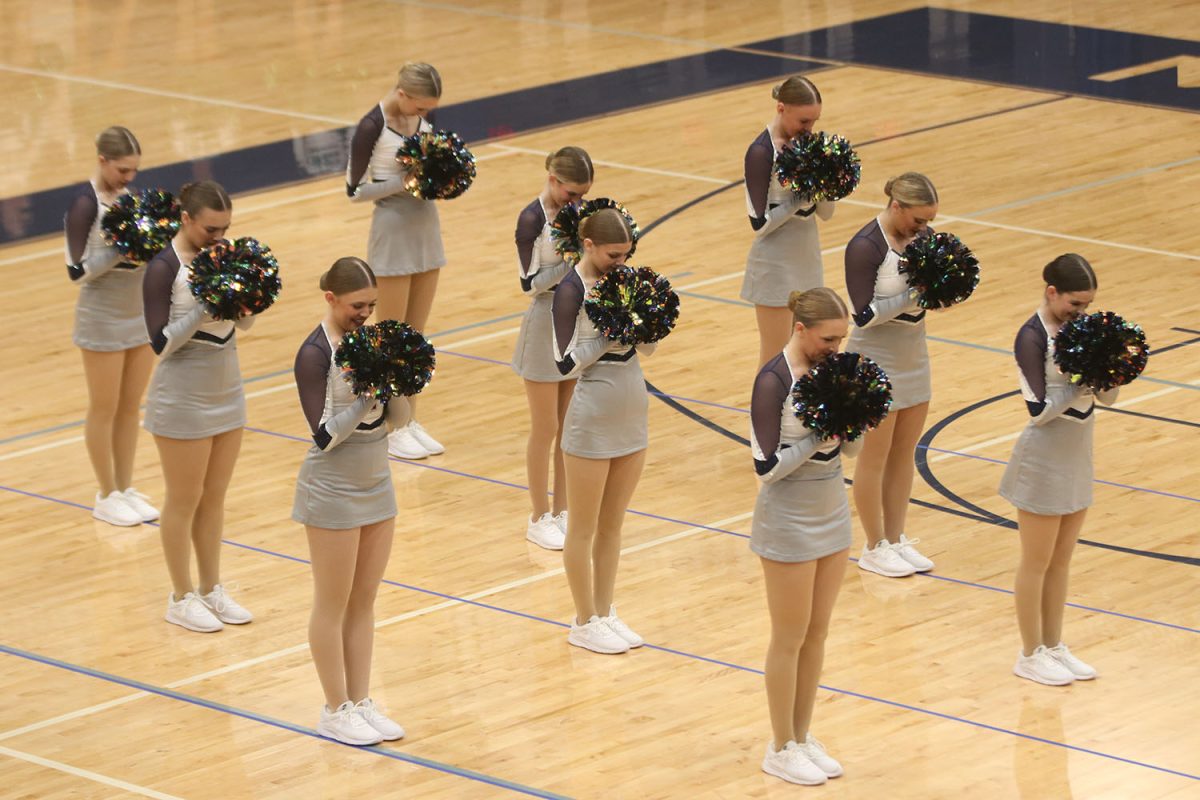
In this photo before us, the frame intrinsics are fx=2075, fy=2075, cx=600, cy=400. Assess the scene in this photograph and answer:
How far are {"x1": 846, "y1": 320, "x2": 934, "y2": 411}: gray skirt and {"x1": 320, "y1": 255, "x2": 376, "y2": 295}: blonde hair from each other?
259 cm

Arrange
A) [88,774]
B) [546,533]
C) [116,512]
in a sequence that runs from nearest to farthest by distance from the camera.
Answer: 1. [88,774]
2. [546,533]
3. [116,512]

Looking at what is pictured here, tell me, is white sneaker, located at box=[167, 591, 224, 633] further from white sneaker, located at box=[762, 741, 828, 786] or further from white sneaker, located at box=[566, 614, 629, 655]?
white sneaker, located at box=[762, 741, 828, 786]

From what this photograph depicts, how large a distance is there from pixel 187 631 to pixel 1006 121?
10.7 metres

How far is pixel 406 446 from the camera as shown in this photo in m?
11.2

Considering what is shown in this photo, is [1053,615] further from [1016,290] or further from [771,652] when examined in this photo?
[1016,290]

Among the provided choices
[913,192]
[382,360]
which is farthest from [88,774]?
[913,192]

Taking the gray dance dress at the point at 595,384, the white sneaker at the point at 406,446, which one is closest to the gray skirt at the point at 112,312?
the white sneaker at the point at 406,446

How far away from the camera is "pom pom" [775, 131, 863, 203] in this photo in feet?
32.6

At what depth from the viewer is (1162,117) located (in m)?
17.6

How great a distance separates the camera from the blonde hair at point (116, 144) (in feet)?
31.1

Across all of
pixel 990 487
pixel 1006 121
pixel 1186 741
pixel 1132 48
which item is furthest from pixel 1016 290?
pixel 1132 48

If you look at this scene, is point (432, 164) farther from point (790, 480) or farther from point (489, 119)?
point (489, 119)

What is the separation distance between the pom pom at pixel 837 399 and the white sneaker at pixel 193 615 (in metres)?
3.16

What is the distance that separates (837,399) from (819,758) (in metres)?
1.44
